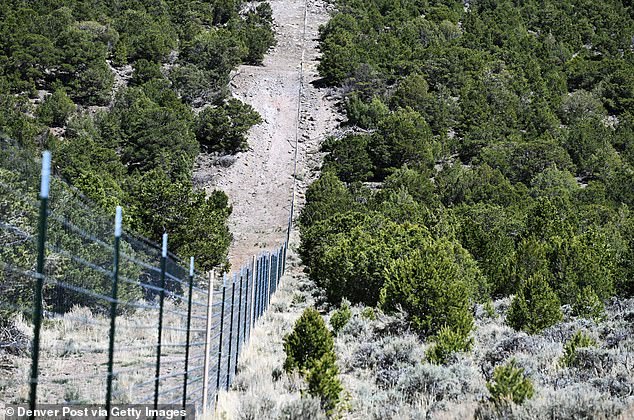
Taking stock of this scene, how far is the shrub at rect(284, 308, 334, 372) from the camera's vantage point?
11.5 m

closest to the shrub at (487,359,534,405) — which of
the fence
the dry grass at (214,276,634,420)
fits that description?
the dry grass at (214,276,634,420)

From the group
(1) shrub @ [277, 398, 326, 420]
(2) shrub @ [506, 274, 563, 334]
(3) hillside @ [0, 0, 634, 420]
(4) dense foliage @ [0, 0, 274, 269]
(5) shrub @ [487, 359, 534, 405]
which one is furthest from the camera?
(4) dense foliage @ [0, 0, 274, 269]

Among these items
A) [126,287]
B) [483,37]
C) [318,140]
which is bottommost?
[318,140]

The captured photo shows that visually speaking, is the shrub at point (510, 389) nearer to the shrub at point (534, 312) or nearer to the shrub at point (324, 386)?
the shrub at point (324, 386)

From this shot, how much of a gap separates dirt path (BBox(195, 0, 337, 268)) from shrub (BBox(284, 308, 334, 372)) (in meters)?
22.6

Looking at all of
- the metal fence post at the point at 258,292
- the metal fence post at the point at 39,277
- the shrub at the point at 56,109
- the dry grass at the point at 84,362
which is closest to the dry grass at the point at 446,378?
the metal fence post at the point at 258,292

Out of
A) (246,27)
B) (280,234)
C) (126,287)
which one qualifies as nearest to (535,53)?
(246,27)

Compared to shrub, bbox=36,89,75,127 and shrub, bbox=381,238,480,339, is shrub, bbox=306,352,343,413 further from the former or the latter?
shrub, bbox=36,89,75,127

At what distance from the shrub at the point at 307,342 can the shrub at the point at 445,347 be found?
1582 mm

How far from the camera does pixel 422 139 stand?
5281 centimetres

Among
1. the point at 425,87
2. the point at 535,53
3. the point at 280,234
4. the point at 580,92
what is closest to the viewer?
the point at 280,234

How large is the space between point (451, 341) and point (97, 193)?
14.4 m

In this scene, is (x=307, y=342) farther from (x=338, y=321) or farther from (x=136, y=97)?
(x=136, y=97)

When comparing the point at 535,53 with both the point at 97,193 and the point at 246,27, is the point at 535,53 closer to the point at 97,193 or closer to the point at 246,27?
the point at 246,27
